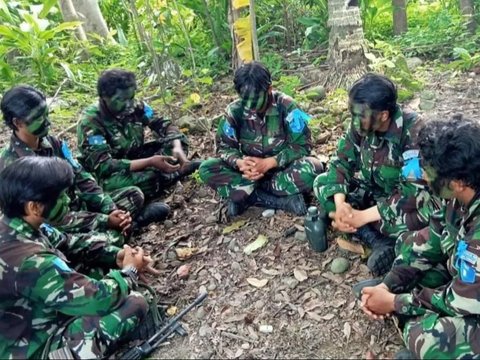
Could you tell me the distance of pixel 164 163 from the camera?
5113mm

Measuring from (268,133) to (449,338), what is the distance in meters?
2.44

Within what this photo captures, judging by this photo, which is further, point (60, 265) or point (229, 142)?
point (229, 142)

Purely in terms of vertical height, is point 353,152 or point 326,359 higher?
point 353,152

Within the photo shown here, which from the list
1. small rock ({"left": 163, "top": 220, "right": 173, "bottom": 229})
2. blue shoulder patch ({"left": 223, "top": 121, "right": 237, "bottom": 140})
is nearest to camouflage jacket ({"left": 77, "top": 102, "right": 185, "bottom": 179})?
small rock ({"left": 163, "top": 220, "right": 173, "bottom": 229})

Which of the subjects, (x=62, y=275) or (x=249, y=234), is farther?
(x=249, y=234)

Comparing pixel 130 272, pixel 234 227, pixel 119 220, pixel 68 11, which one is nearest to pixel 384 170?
Result: pixel 234 227

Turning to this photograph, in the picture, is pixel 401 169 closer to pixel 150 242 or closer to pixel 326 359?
pixel 326 359

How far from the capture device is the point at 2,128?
24.1 feet

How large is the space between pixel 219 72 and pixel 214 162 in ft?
10.1

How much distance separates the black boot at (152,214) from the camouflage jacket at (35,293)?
5.53 ft

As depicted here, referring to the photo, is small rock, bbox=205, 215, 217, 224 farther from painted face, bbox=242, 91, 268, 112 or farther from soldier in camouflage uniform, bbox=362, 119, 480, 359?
soldier in camouflage uniform, bbox=362, 119, 480, 359

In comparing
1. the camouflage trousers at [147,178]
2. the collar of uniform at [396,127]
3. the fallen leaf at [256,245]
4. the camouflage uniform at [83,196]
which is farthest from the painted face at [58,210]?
the collar of uniform at [396,127]

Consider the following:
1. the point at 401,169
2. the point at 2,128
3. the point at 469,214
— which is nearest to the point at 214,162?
the point at 401,169

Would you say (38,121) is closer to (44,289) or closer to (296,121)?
(44,289)
